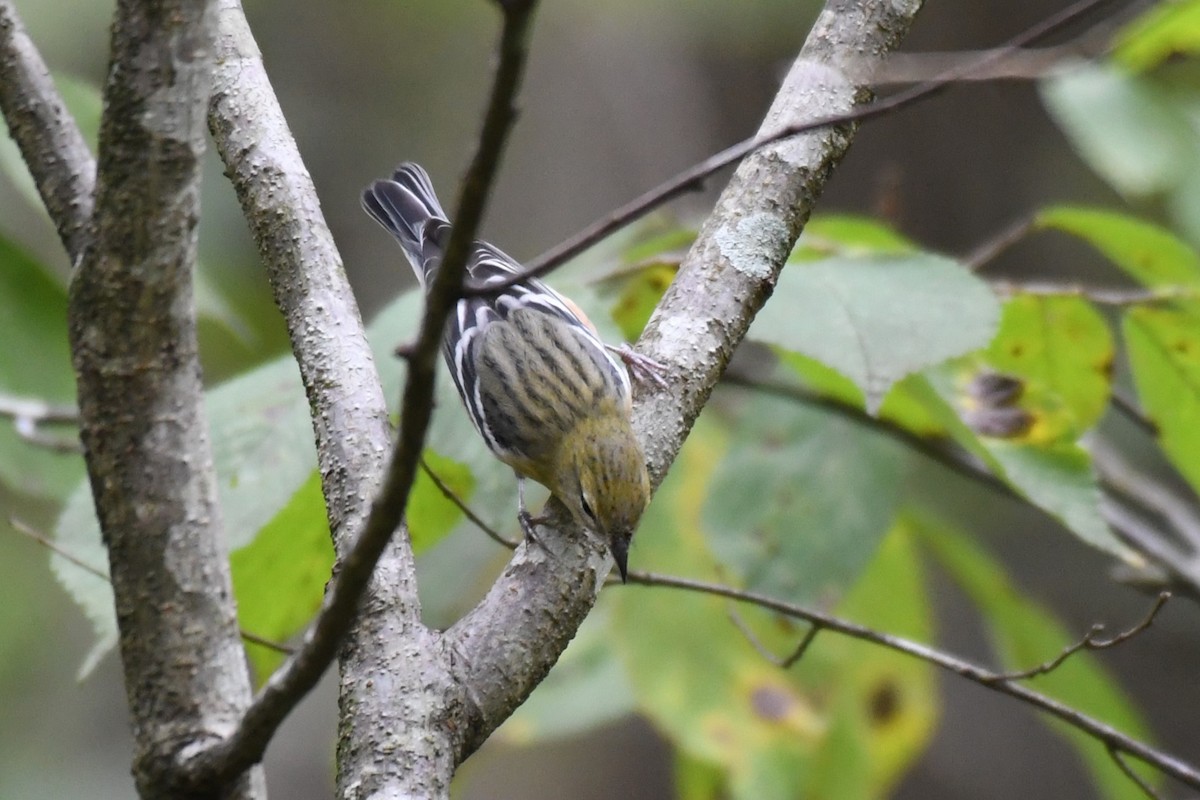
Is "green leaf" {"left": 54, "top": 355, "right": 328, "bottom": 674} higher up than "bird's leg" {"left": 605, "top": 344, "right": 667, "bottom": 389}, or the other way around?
"bird's leg" {"left": 605, "top": 344, "right": 667, "bottom": 389}

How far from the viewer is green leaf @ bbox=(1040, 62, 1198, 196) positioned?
3137 millimetres

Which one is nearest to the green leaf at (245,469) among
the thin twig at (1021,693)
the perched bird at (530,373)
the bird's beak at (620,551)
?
the perched bird at (530,373)

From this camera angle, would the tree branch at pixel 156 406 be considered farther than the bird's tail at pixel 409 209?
No

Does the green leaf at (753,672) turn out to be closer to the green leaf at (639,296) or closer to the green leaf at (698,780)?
the green leaf at (698,780)

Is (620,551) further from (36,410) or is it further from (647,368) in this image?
(36,410)

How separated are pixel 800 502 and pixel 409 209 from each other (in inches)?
58.0

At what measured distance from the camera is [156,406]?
139cm

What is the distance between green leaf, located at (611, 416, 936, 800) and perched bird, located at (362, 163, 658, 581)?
1.39 ft

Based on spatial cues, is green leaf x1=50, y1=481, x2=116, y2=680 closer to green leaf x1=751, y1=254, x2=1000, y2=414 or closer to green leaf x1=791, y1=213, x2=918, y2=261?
green leaf x1=751, y1=254, x2=1000, y2=414

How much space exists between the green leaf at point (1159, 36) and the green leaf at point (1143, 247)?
509mm

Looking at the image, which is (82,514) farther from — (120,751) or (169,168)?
(120,751)

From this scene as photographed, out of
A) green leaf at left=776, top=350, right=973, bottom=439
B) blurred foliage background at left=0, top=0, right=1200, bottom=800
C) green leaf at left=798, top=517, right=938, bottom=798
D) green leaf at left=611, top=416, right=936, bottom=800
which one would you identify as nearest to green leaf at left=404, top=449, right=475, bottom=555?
green leaf at left=776, top=350, right=973, bottom=439

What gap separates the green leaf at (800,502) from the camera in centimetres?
301

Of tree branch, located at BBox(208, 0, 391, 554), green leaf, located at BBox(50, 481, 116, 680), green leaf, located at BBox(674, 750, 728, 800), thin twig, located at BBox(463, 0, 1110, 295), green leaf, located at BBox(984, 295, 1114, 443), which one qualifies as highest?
thin twig, located at BBox(463, 0, 1110, 295)
